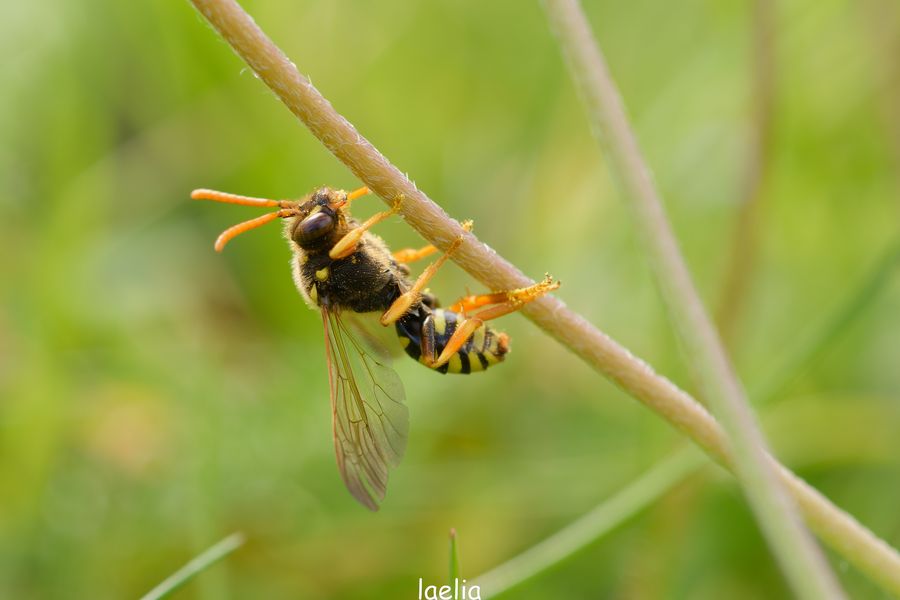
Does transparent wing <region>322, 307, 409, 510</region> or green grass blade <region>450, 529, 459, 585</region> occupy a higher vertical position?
transparent wing <region>322, 307, 409, 510</region>

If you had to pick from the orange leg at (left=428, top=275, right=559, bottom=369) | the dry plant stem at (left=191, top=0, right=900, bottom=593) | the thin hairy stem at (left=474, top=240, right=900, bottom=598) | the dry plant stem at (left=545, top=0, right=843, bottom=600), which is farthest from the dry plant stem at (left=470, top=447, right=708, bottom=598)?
the dry plant stem at (left=545, top=0, right=843, bottom=600)

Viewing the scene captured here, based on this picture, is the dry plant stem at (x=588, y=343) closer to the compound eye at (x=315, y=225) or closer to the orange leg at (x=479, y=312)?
the orange leg at (x=479, y=312)

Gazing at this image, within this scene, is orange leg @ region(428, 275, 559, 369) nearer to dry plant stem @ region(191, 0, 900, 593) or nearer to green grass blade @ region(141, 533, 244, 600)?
dry plant stem @ region(191, 0, 900, 593)

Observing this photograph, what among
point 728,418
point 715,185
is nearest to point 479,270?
point 728,418

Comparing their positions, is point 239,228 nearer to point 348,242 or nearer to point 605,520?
point 348,242

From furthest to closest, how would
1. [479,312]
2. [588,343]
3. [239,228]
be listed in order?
[479,312] < [239,228] < [588,343]

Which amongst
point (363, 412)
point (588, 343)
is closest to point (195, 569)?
point (363, 412)

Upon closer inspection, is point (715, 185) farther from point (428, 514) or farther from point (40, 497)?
point (40, 497)

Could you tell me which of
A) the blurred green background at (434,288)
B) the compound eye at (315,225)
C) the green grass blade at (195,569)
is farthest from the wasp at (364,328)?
the blurred green background at (434,288)
